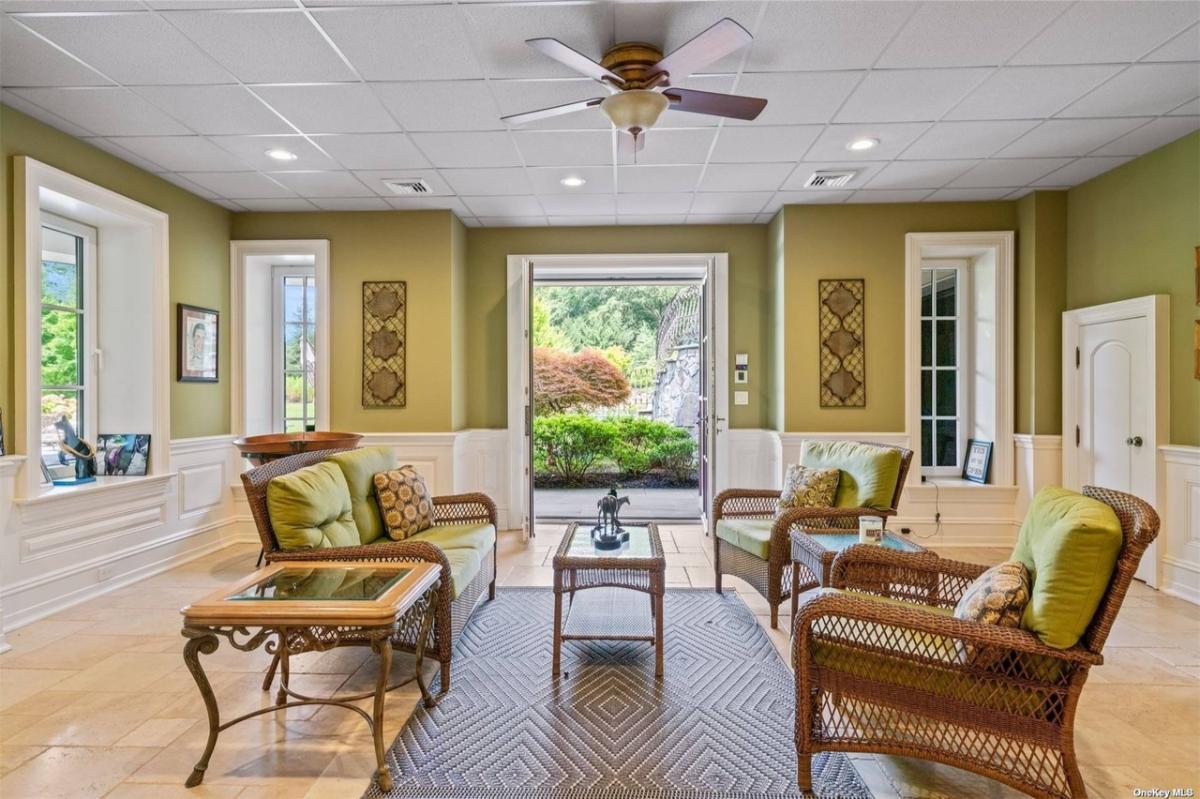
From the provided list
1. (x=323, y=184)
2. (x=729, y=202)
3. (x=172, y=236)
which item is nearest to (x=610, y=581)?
(x=729, y=202)

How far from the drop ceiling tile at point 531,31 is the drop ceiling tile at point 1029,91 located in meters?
1.93

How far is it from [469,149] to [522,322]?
1828 mm

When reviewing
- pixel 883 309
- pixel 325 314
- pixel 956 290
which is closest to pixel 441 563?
pixel 325 314

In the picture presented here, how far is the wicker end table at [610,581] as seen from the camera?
2641 mm

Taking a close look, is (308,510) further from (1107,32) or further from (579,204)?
(1107,32)

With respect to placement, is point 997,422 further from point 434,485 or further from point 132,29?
point 132,29

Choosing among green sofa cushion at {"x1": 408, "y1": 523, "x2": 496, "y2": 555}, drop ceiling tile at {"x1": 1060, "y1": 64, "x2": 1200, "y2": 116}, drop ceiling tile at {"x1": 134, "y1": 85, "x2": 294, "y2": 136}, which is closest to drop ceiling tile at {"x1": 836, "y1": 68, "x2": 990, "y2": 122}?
drop ceiling tile at {"x1": 1060, "y1": 64, "x2": 1200, "y2": 116}

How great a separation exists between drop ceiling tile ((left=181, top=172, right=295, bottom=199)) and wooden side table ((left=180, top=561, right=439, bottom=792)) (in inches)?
127

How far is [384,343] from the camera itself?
16.5 feet

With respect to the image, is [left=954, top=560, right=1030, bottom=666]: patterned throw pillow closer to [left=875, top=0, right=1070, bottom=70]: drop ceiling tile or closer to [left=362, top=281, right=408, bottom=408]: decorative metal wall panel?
[left=875, top=0, right=1070, bottom=70]: drop ceiling tile

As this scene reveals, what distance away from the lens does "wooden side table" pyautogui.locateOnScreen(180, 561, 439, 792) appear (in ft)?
5.98

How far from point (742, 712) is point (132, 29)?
3.72m

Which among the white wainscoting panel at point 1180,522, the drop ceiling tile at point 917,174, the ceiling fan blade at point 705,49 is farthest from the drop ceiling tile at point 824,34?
the white wainscoting panel at point 1180,522

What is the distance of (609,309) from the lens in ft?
A: 39.3
